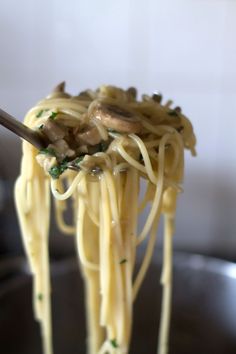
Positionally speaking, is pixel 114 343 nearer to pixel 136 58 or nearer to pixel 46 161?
pixel 46 161

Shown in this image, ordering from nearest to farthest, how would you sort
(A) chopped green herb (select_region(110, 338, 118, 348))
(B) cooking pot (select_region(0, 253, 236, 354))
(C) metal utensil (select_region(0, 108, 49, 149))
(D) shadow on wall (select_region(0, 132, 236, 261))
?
1. (C) metal utensil (select_region(0, 108, 49, 149))
2. (A) chopped green herb (select_region(110, 338, 118, 348))
3. (B) cooking pot (select_region(0, 253, 236, 354))
4. (D) shadow on wall (select_region(0, 132, 236, 261))

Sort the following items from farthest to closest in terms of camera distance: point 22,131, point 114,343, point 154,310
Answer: point 154,310
point 114,343
point 22,131

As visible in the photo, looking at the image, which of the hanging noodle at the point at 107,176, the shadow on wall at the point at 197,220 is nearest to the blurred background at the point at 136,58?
the shadow on wall at the point at 197,220

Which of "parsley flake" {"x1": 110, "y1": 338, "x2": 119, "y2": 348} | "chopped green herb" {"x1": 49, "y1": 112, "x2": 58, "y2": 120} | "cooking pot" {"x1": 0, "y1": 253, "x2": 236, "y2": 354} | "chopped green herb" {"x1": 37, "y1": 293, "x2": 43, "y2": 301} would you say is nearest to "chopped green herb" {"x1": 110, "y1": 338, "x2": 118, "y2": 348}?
"parsley flake" {"x1": 110, "y1": 338, "x2": 119, "y2": 348}

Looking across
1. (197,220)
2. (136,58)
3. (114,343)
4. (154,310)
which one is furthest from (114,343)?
(136,58)

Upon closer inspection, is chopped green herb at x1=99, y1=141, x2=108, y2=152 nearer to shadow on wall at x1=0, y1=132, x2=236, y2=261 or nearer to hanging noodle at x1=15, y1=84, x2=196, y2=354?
hanging noodle at x1=15, y1=84, x2=196, y2=354
